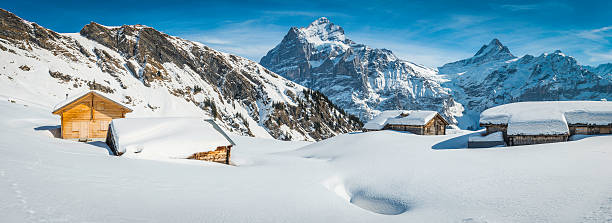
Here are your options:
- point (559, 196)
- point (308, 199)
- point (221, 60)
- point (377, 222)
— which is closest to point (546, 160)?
point (559, 196)

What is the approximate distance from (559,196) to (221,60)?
437 feet

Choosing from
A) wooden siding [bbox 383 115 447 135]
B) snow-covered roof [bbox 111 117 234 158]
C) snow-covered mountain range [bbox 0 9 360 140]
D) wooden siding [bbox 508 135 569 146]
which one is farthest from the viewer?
snow-covered mountain range [bbox 0 9 360 140]

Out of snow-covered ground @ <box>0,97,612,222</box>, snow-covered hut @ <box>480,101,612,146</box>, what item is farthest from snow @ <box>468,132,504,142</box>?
snow-covered ground @ <box>0,97,612,222</box>

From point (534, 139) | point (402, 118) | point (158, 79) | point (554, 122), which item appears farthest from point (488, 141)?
point (158, 79)

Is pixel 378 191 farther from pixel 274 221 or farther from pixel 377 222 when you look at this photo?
pixel 274 221

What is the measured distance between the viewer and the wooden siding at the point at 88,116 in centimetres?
2238

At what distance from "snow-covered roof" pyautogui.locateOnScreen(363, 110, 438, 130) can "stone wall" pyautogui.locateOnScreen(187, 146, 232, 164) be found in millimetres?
25968

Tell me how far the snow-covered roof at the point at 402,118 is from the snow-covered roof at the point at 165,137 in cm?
2617

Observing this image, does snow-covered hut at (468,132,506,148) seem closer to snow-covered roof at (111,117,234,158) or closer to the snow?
the snow

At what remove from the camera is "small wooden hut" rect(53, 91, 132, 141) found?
22.3 m

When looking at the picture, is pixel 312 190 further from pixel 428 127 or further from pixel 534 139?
pixel 428 127

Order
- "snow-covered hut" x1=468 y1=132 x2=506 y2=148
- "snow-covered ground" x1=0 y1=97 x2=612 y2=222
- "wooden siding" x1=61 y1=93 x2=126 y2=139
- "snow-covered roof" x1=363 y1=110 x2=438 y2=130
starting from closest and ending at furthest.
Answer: "snow-covered ground" x1=0 y1=97 x2=612 y2=222 < "snow-covered hut" x1=468 y1=132 x2=506 y2=148 < "wooden siding" x1=61 y1=93 x2=126 y2=139 < "snow-covered roof" x1=363 y1=110 x2=438 y2=130

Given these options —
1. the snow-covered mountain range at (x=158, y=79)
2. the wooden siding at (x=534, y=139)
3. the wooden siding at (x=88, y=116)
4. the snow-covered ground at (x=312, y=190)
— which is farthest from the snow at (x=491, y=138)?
the snow-covered mountain range at (x=158, y=79)

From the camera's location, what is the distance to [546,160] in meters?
12.8
